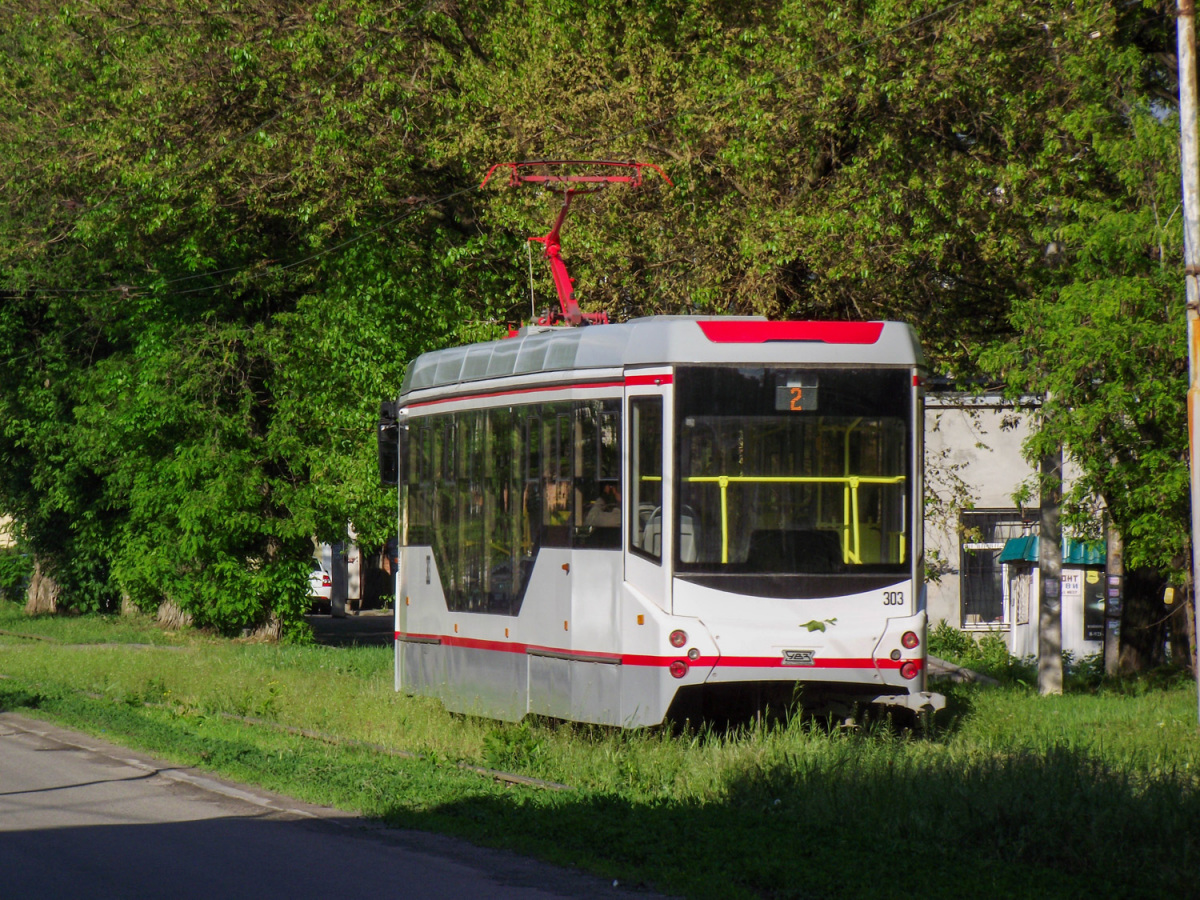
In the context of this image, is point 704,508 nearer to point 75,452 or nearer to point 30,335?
point 75,452

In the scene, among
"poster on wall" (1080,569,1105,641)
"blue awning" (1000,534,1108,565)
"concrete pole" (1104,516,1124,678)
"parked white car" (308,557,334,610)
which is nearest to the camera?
"concrete pole" (1104,516,1124,678)

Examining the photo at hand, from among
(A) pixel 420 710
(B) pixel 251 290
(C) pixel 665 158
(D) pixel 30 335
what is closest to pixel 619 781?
(A) pixel 420 710

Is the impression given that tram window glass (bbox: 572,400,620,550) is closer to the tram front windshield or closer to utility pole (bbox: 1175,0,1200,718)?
the tram front windshield

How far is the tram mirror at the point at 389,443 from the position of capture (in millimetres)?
Result: 15461

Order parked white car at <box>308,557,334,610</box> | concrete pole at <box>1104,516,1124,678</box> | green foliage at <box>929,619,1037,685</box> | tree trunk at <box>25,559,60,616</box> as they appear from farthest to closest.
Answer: parked white car at <box>308,557,334,610</box>, tree trunk at <box>25,559,60,616</box>, green foliage at <box>929,619,1037,685</box>, concrete pole at <box>1104,516,1124,678</box>

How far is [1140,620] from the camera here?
20.7 metres

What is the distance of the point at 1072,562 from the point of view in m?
26.6

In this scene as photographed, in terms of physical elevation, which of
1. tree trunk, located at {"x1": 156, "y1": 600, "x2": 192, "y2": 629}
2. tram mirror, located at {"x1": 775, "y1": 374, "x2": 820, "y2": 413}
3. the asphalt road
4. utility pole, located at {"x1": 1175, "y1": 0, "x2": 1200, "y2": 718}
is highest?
utility pole, located at {"x1": 1175, "y1": 0, "x2": 1200, "y2": 718}

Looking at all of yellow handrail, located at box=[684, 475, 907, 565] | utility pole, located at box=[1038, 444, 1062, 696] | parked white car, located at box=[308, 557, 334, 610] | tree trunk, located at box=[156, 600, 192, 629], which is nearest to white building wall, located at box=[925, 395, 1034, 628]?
utility pole, located at box=[1038, 444, 1062, 696]

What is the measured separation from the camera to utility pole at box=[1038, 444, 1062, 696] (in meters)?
17.9

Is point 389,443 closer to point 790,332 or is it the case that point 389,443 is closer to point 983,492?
point 790,332

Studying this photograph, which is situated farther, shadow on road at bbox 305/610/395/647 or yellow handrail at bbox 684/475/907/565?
shadow on road at bbox 305/610/395/647

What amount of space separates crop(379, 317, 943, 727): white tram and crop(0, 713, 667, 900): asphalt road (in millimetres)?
2944

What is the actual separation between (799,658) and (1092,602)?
18.7 meters
